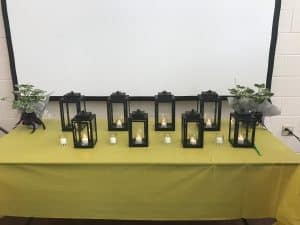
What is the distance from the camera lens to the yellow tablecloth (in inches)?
50.9

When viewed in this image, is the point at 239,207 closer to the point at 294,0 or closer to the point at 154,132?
the point at 154,132

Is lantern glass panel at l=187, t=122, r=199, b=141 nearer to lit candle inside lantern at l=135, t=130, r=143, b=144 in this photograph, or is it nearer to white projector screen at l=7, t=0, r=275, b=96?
lit candle inside lantern at l=135, t=130, r=143, b=144

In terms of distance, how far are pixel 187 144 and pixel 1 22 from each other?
1.61m

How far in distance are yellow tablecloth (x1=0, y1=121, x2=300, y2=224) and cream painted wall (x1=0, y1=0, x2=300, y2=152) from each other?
0.75 m

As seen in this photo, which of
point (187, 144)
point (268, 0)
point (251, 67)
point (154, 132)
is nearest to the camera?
point (187, 144)

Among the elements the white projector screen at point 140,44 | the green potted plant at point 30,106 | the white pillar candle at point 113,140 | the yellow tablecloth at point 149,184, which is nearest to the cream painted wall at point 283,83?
the white projector screen at point 140,44

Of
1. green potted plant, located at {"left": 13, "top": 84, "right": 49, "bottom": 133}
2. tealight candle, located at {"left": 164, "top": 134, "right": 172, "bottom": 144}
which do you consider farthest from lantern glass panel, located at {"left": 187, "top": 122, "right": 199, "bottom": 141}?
green potted plant, located at {"left": 13, "top": 84, "right": 49, "bottom": 133}

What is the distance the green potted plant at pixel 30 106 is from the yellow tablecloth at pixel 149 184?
1.28 ft

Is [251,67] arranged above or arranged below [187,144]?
above

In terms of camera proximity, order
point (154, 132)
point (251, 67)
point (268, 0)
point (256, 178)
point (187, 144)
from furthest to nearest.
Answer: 1. point (251, 67)
2. point (268, 0)
3. point (154, 132)
4. point (187, 144)
5. point (256, 178)

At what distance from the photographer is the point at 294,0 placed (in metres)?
1.89

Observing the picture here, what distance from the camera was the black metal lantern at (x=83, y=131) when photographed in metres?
1.44

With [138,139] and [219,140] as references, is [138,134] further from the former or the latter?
[219,140]

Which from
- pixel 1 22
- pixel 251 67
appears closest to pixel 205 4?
pixel 251 67
